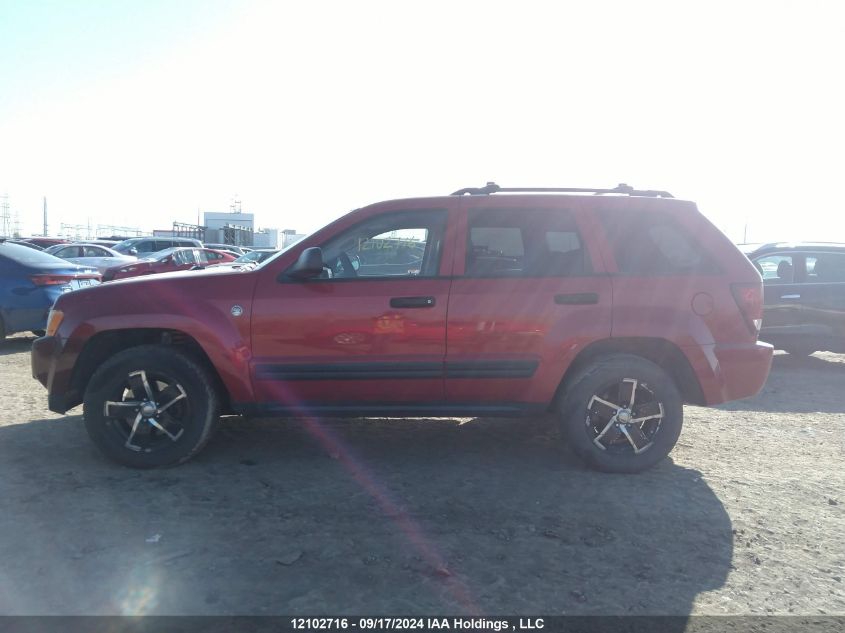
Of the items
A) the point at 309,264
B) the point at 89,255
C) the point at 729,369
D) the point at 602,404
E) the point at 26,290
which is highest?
Result: the point at 309,264

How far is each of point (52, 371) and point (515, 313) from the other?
3.21m

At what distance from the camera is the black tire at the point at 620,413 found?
13.9 feet

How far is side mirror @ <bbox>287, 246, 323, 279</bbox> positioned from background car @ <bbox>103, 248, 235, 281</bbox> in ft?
39.2

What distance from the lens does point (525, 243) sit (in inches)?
173

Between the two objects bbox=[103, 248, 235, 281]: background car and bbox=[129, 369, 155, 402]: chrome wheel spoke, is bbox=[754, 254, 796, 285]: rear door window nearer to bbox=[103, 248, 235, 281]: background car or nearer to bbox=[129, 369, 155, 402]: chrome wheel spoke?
bbox=[129, 369, 155, 402]: chrome wheel spoke

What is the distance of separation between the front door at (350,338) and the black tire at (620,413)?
37.4 inches

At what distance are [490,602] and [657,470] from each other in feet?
7.05

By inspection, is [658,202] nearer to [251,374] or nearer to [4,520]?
[251,374]

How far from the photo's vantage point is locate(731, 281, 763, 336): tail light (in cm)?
431

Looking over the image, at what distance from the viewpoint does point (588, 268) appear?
4.33m

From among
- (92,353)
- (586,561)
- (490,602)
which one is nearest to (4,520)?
(92,353)

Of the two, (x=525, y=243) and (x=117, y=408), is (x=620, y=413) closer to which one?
(x=525, y=243)

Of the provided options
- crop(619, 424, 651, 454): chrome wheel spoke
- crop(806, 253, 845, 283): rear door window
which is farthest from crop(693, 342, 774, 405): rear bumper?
crop(806, 253, 845, 283): rear door window

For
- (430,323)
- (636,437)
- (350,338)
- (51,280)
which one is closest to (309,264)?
(350,338)
